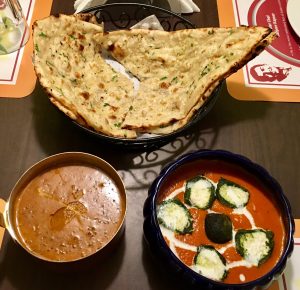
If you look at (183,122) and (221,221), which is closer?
(221,221)

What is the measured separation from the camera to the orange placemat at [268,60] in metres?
1.28

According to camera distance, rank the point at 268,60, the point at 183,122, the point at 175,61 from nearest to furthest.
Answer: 1. the point at 183,122
2. the point at 175,61
3. the point at 268,60

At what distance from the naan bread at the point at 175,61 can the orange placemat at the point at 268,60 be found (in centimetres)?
16

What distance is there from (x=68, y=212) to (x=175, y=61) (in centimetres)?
60

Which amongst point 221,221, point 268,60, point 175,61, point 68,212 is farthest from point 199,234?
point 268,60

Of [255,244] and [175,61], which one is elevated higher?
[175,61]

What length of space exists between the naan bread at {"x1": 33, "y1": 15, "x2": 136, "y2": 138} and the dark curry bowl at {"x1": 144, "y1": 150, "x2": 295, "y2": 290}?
20 centimetres

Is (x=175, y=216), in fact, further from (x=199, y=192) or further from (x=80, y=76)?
(x=80, y=76)

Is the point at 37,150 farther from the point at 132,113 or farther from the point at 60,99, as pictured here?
the point at 132,113

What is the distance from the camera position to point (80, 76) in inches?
46.5

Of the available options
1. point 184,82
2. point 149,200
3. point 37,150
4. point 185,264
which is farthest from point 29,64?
point 185,264

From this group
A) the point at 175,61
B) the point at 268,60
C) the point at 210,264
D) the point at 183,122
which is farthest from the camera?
the point at 268,60

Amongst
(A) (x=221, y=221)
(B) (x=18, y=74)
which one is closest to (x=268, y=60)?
(A) (x=221, y=221)

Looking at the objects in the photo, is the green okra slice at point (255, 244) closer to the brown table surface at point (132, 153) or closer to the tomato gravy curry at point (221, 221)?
the tomato gravy curry at point (221, 221)
